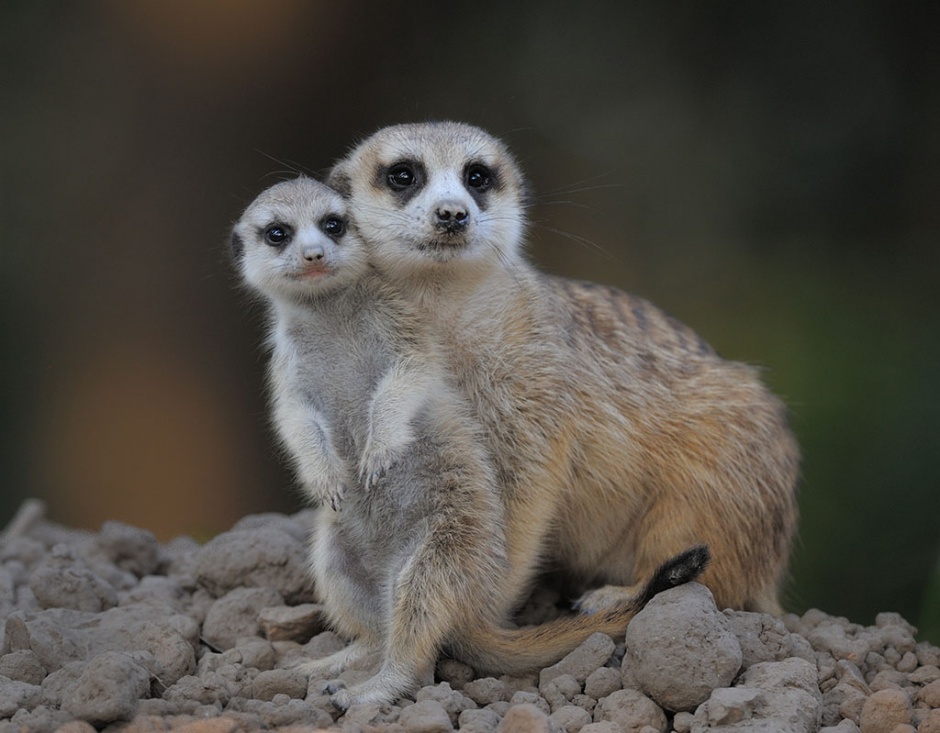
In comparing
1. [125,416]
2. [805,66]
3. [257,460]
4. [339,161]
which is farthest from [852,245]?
[125,416]

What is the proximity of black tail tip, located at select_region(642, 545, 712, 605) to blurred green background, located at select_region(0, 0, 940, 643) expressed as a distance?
1.26 meters

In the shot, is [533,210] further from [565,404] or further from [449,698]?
[449,698]

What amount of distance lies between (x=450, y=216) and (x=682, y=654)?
0.87 metres

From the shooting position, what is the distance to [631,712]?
5.67 feet

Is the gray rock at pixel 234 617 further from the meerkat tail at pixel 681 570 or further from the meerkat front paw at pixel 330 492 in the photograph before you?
the meerkat tail at pixel 681 570

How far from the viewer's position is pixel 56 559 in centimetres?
240

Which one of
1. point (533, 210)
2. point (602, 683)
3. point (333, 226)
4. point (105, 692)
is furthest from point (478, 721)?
point (533, 210)

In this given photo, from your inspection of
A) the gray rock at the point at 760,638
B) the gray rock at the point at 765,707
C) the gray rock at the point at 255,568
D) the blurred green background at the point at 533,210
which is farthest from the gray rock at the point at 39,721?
the blurred green background at the point at 533,210

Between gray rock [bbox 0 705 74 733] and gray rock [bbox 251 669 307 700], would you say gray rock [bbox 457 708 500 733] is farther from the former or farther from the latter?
gray rock [bbox 0 705 74 733]

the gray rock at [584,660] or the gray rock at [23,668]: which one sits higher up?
the gray rock at [23,668]

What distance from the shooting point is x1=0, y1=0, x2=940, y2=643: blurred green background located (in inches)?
121

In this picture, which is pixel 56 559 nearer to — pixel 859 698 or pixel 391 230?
pixel 391 230

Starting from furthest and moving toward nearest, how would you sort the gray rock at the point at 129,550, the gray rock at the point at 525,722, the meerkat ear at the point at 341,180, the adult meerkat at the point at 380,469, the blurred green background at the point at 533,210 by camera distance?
the blurred green background at the point at 533,210, the gray rock at the point at 129,550, the meerkat ear at the point at 341,180, the adult meerkat at the point at 380,469, the gray rock at the point at 525,722

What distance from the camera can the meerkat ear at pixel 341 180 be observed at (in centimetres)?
224
